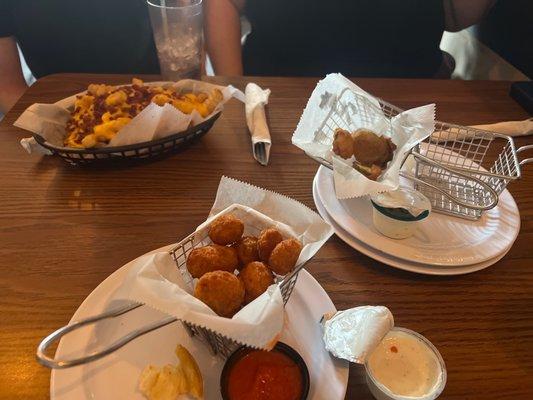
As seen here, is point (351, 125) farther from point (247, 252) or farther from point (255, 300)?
point (255, 300)

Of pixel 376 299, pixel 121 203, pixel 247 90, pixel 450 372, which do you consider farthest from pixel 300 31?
pixel 450 372

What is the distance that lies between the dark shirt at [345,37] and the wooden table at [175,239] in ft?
1.85

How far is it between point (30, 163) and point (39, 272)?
14.8 inches

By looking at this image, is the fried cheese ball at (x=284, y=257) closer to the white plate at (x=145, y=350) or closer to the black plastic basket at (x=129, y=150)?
the white plate at (x=145, y=350)

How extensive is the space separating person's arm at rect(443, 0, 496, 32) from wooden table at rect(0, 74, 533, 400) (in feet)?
2.43

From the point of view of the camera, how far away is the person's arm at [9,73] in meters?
1.55

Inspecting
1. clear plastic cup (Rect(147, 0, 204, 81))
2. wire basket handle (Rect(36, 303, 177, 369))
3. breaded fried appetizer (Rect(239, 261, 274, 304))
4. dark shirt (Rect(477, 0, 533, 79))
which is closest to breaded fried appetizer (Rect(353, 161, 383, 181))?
breaded fried appetizer (Rect(239, 261, 274, 304))

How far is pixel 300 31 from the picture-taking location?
1673 millimetres

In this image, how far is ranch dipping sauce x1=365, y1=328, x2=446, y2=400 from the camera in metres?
0.60

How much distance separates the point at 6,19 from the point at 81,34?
0.80ft

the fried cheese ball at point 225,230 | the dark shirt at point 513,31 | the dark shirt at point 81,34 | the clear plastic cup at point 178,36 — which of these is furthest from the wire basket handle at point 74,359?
the dark shirt at point 513,31

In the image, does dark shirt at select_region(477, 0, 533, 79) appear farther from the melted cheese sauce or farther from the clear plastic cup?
the melted cheese sauce

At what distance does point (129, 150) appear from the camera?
101 centimetres

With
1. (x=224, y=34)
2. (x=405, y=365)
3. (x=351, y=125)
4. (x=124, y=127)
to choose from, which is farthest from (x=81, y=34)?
(x=405, y=365)
